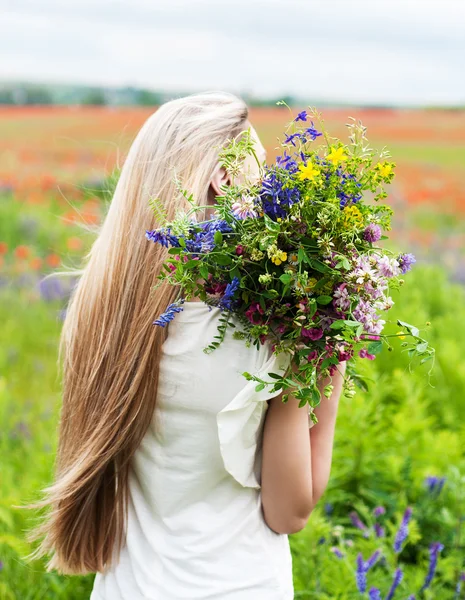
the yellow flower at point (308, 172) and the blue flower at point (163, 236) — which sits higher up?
the yellow flower at point (308, 172)

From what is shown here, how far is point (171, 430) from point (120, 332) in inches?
9.4

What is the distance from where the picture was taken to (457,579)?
88.4 inches

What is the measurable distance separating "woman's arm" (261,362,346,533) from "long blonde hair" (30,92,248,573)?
0.88ft

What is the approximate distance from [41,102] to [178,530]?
33.1 feet

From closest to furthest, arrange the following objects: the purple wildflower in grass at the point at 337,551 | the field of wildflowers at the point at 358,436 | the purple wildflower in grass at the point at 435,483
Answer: the purple wildflower in grass at the point at 337,551 < the field of wildflowers at the point at 358,436 < the purple wildflower in grass at the point at 435,483

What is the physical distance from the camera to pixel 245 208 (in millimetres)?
1199

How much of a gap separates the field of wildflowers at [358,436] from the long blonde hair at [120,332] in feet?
1.34

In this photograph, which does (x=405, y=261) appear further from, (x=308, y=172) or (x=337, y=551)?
(x=337, y=551)

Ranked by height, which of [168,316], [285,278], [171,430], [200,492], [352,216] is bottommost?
[200,492]

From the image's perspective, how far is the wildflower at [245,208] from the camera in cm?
120

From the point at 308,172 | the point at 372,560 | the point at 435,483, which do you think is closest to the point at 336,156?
the point at 308,172

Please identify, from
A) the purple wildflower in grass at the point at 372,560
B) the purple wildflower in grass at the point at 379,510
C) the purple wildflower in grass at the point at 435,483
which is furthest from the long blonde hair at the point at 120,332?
the purple wildflower in grass at the point at 435,483

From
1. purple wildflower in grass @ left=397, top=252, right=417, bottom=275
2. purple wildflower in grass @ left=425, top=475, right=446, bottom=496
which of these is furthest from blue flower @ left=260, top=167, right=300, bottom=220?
purple wildflower in grass @ left=425, top=475, right=446, bottom=496

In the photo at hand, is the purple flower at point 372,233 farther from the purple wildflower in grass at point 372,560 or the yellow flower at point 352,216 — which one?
the purple wildflower in grass at point 372,560
